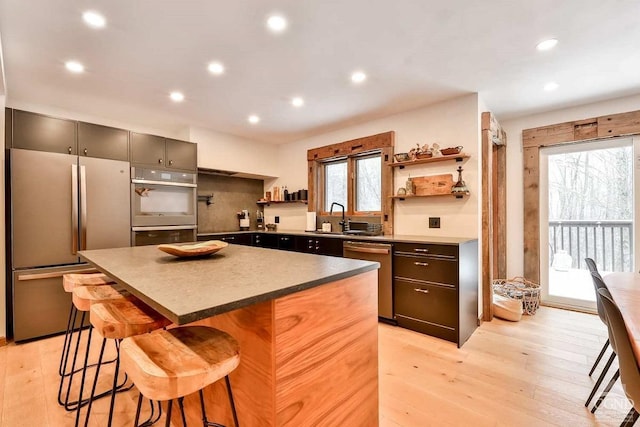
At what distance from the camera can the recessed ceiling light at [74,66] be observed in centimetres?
245

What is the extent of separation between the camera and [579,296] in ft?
11.7

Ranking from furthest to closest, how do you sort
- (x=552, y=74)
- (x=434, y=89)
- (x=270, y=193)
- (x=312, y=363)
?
1. (x=270, y=193)
2. (x=434, y=89)
3. (x=552, y=74)
4. (x=312, y=363)

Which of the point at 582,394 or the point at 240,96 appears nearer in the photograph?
the point at 582,394

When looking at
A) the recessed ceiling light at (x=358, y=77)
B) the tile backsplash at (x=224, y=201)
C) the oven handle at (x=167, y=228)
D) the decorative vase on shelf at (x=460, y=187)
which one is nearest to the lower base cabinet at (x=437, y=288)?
the decorative vase on shelf at (x=460, y=187)

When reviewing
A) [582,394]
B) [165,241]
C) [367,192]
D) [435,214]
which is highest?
[367,192]

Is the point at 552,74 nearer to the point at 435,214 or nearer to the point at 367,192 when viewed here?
the point at 435,214

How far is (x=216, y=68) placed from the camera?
258 centimetres

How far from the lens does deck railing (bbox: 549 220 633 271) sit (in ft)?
10.8

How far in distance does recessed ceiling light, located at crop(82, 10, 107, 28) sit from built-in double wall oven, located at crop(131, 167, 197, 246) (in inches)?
68.0

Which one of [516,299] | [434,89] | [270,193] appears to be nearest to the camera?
[434,89]

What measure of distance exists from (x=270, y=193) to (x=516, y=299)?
12.7 ft

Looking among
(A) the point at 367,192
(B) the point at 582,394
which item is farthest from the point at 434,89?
(B) the point at 582,394

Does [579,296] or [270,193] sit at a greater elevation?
[270,193]

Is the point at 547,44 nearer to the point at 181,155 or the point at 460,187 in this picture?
the point at 460,187
